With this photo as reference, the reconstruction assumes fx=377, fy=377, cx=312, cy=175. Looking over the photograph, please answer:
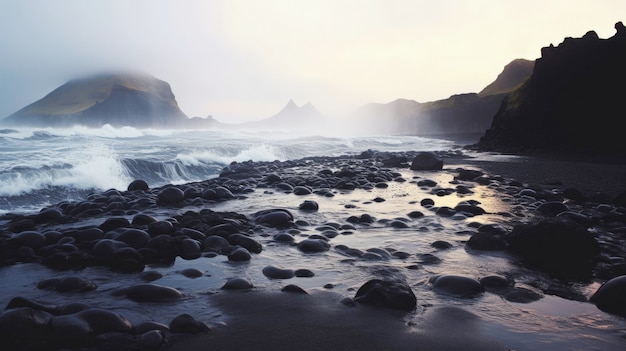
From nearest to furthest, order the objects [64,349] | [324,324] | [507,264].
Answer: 1. [64,349]
2. [324,324]
3. [507,264]

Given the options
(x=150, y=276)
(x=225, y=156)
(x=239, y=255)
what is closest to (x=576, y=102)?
(x=225, y=156)

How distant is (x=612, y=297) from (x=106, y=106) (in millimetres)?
153427

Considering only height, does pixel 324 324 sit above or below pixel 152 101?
below

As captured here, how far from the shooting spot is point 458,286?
12.3 ft

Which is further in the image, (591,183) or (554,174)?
(554,174)

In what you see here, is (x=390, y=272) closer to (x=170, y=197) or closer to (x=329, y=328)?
(x=329, y=328)

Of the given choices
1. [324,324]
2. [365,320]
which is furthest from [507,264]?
[324,324]

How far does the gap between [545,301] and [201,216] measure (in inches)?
212

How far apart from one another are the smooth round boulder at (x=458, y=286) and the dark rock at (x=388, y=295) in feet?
1.66

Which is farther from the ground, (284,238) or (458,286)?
(458,286)

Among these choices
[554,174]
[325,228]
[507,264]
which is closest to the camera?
[507,264]

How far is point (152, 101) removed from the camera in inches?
5989

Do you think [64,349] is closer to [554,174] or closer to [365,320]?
[365,320]

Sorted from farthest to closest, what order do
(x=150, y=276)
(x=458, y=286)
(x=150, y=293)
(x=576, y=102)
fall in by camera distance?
(x=576, y=102) → (x=150, y=276) → (x=458, y=286) → (x=150, y=293)
